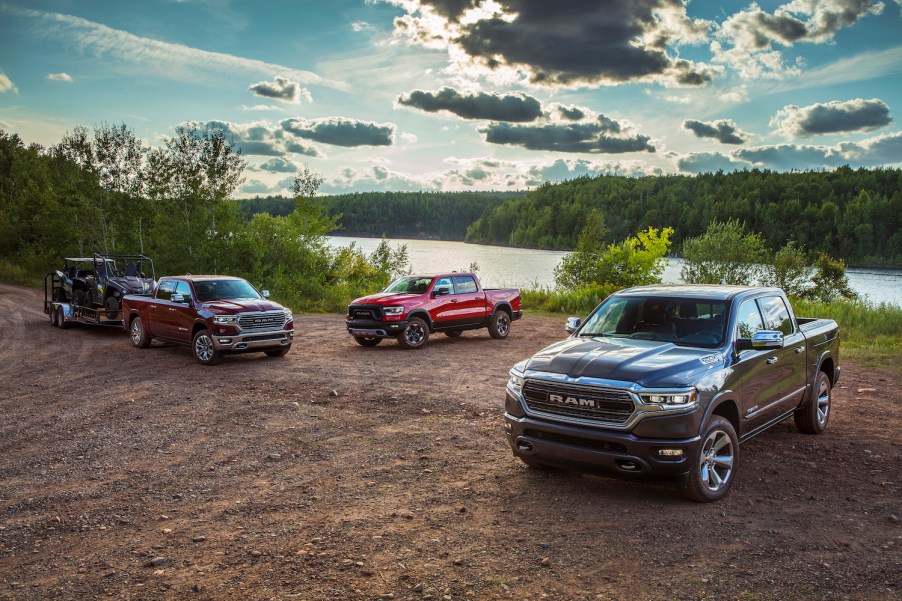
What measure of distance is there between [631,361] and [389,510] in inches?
95.7

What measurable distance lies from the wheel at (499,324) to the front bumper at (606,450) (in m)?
11.7

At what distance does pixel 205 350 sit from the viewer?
13508 millimetres

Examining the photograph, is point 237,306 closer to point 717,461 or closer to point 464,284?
point 464,284

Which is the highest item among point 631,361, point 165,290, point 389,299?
point 631,361

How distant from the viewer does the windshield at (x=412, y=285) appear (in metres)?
16.1

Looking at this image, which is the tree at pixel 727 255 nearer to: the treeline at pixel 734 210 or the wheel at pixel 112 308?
the treeline at pixel 734 210

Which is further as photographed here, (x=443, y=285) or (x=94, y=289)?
(x=94, y=289)

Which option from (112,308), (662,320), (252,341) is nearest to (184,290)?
(252,341)

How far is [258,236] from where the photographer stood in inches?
1182

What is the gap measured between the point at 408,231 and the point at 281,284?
4629 inches

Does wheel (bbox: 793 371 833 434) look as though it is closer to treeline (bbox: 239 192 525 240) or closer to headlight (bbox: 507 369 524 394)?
headlight (bbox: 507 369 524 394)

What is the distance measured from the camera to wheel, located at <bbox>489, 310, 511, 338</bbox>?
17.5 meters

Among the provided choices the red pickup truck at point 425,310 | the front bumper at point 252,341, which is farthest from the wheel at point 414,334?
the front bumper at point 252,341

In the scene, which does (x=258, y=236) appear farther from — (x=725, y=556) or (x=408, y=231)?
(x=408, y=231)
